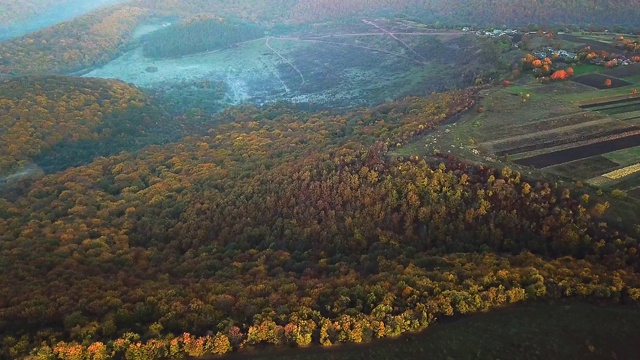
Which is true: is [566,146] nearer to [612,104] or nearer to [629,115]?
[629,115]

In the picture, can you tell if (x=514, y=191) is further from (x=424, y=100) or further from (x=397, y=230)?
(x=424, y=100)

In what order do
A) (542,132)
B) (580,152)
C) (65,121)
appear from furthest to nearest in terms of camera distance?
(65,121) → (542,132) → (580,152)

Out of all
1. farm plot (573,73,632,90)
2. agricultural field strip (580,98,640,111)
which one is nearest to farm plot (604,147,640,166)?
agricultural field strip (580,98,640,111)

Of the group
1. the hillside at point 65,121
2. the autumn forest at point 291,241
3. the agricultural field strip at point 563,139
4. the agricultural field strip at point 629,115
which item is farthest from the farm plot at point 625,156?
the hillside at point 65,121

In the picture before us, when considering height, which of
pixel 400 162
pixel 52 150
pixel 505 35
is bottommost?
pixel 52 150

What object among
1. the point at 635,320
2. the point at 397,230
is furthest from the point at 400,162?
the point at 635,320

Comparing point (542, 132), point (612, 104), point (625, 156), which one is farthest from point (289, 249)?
point (612, 104)
